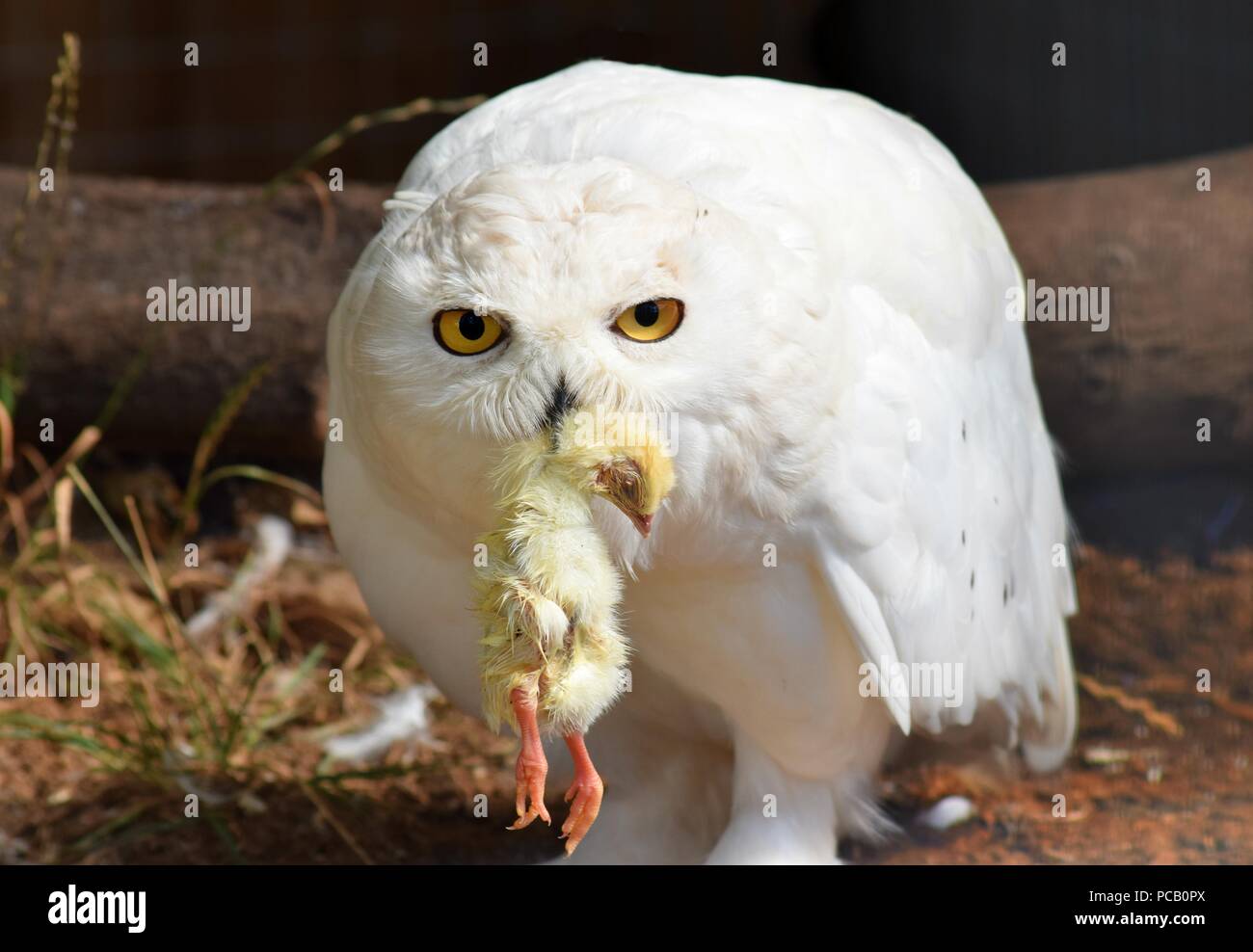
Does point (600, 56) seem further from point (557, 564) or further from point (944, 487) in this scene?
point (557, 564)

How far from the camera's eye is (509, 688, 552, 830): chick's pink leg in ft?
6.43

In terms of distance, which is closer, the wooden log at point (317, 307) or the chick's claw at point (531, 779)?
the chick's claw at point (531, 779)

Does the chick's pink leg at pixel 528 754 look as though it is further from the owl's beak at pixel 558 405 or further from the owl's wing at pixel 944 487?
the owl's wing at pixel 944 487

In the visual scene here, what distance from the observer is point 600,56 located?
457 centimetres

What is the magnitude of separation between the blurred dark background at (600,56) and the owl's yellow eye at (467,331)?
2.31m

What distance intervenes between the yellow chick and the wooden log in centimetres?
205

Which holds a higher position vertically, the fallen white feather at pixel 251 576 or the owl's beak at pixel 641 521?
the owl's beak at pixel 641 521

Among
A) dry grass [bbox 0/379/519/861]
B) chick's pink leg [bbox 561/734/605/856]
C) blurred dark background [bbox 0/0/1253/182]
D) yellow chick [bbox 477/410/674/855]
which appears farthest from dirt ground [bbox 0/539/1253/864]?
blurred dark background [bbox 0/0/1253/182]

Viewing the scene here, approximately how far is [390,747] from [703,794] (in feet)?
2.81

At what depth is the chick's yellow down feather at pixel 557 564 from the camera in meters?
1.93

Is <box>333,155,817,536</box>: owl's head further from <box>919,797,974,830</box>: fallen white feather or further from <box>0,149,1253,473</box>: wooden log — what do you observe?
<box>0,149,1253,473</box>: wooden log

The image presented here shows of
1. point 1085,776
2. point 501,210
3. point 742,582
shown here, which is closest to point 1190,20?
point 1085,776

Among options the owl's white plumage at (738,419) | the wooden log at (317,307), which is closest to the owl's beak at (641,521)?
the owl's white plumage at (738,419)
